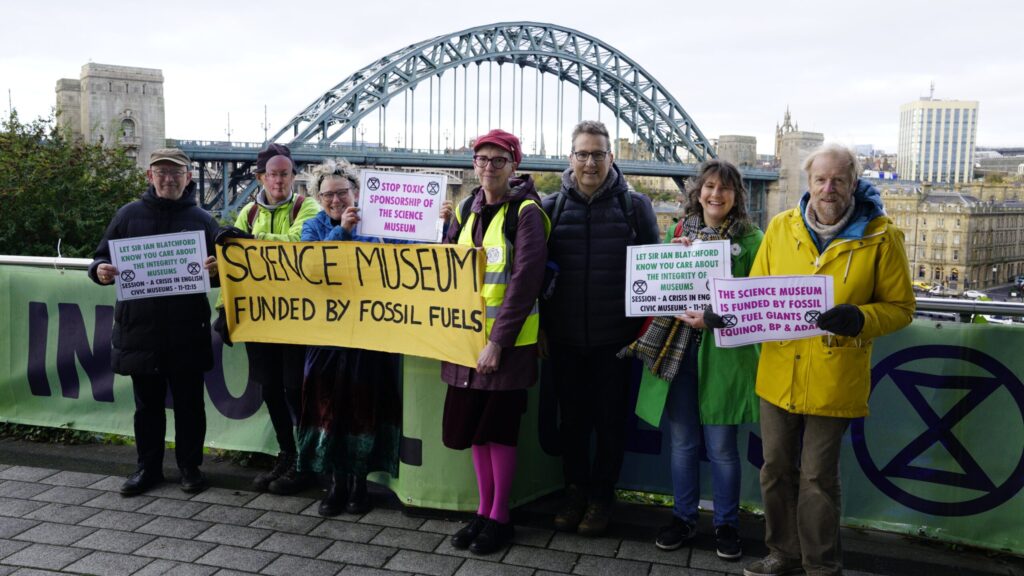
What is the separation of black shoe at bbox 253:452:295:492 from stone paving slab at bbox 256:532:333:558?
61cm

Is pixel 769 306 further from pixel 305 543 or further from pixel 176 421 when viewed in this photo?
pixel 176 421

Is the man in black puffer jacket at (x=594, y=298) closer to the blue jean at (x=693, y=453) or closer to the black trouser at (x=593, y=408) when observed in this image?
the black trouser at (x=593, y=408)

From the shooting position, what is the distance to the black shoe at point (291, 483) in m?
4.37

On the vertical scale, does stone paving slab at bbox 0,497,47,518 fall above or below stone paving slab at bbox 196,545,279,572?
above

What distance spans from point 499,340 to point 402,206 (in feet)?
2.93

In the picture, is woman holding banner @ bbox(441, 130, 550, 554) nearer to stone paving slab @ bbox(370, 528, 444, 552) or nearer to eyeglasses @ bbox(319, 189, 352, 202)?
stone paving slab @ bbox(370, 528, 444, 552)

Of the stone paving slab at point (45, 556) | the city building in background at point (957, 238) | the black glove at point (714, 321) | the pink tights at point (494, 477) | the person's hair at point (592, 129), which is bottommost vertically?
the city building in background at point (957, 238)

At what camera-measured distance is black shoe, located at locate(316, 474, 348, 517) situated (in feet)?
13.5

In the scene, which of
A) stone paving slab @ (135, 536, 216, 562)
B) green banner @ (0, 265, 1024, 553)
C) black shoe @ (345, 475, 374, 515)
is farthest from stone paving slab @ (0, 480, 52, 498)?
black shoe @ (345, 475, 374, 515)

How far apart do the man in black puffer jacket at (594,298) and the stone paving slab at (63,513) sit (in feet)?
6.84

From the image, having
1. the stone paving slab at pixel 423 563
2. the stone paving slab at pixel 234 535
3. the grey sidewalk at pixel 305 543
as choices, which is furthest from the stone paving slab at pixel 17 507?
the stone paving slab at pixel 423 563

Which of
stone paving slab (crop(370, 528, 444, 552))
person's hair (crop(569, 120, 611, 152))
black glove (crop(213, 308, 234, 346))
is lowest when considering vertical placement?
stone paving slab (crop(370, 528, 444, 552))

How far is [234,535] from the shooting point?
12.6 ft

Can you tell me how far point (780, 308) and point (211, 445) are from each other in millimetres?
3168
